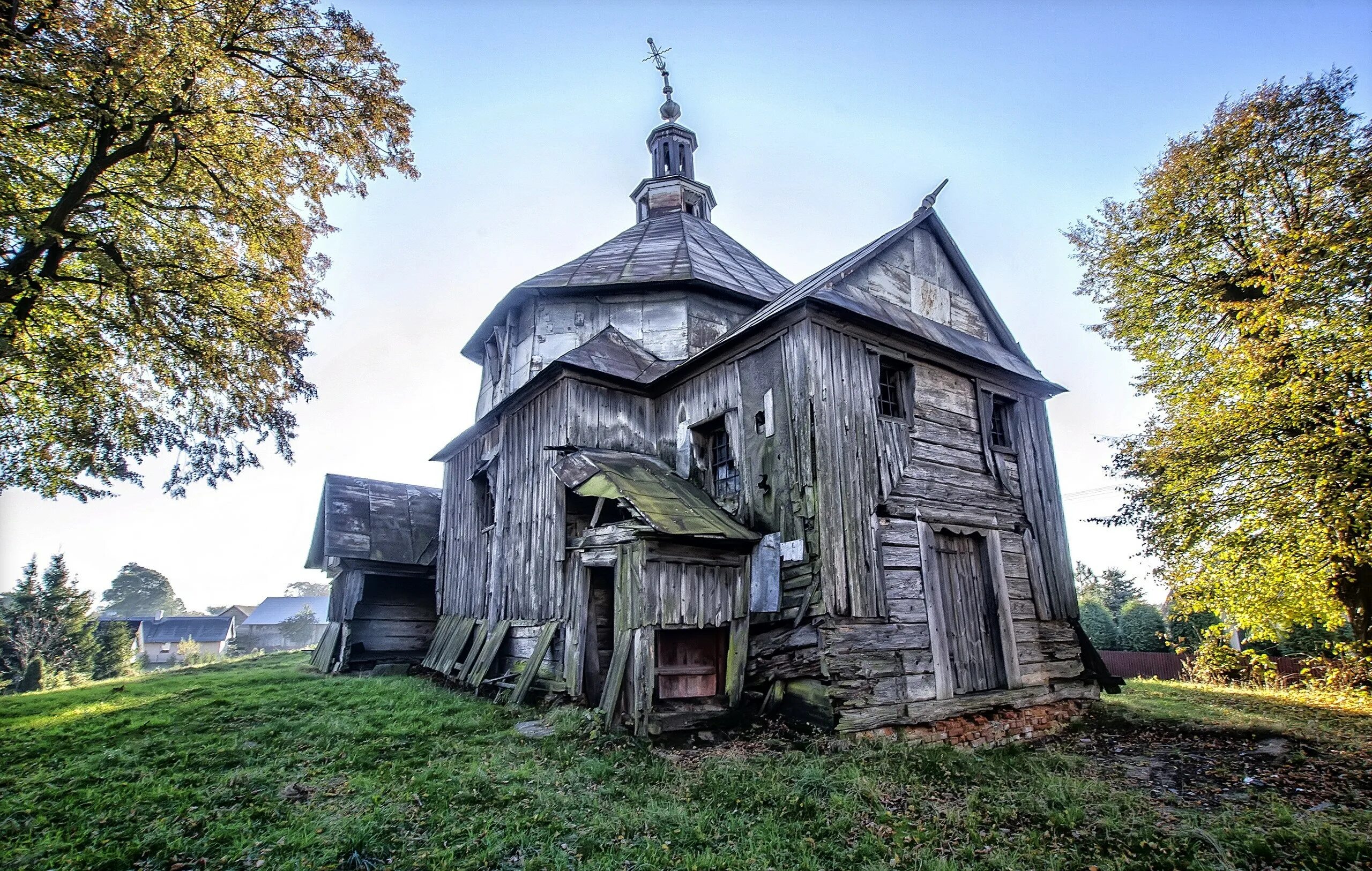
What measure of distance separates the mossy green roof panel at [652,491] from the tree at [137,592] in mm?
94524

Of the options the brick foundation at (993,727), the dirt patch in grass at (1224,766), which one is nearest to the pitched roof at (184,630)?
the brick foundation at (993,727)

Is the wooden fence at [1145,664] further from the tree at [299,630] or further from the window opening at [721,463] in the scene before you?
the tree at [299,630]

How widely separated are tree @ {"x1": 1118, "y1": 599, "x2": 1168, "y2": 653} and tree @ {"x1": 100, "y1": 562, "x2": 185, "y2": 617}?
99.3 m

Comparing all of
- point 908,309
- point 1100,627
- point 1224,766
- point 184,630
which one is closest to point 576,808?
point 1224,766

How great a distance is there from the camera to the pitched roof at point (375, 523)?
16.3 m

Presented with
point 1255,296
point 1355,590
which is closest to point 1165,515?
point 1355,590

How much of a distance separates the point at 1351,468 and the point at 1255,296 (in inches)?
196

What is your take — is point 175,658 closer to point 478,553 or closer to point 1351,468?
point 478,553

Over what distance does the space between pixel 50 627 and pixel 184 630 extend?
4220 centimetres

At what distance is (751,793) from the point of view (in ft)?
20.0

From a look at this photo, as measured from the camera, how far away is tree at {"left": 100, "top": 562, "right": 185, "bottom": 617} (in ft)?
258

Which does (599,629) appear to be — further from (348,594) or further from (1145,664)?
(1145,664)

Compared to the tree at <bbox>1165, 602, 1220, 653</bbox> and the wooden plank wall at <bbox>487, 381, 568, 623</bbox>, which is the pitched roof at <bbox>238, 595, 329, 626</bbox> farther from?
the tree at <bbox>1165, 602, 1220, 653</bbox>

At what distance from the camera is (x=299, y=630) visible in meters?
67.9
